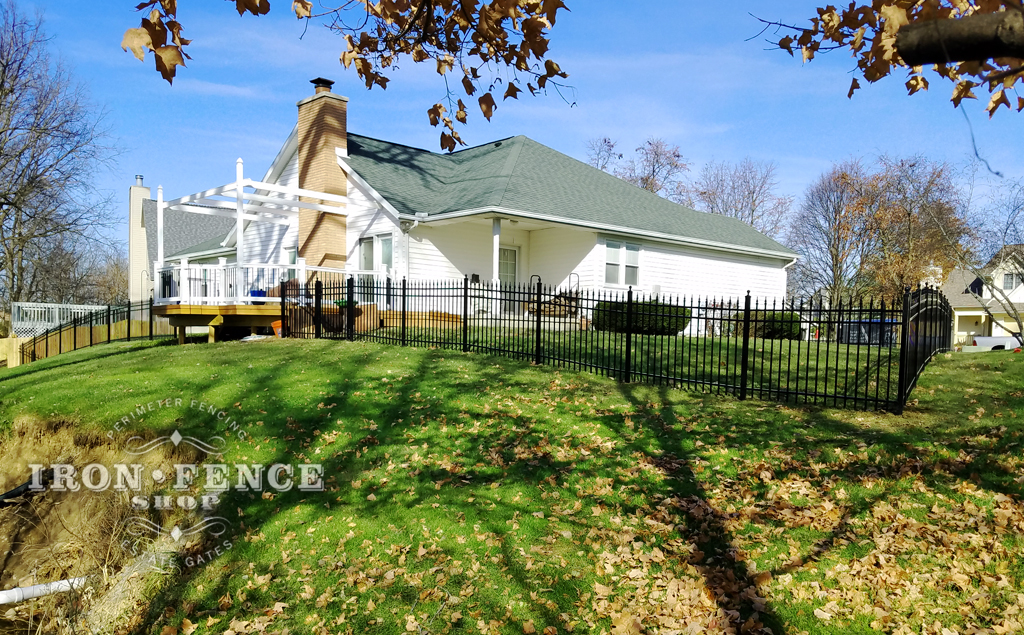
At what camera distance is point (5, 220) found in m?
29.8

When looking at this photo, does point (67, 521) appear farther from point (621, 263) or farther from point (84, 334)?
point (84, 334)

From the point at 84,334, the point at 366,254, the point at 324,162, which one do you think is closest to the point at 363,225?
the point at 366,254

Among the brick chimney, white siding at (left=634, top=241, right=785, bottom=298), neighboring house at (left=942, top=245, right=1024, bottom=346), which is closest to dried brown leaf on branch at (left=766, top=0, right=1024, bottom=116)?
white siding at (left=634, top=241, right=785, bottom=298)

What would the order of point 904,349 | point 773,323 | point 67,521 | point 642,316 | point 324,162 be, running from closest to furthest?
point 67,521 → point 904,349 → point 773,323 → point 642,316 → point 324,162

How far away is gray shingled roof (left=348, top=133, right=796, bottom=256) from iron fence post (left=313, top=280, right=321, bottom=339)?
13.7 ft

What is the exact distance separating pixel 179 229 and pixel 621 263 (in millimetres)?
30850

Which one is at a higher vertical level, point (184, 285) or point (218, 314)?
point (184, 285)

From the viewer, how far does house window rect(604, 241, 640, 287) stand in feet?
71.4

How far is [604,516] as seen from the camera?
603 centimetres

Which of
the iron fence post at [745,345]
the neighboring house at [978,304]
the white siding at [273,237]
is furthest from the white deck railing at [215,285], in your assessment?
the neighboring house at [978,304]

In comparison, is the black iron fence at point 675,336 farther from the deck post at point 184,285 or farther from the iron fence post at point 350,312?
the deck post at point 184,285

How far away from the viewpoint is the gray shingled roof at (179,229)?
3738cm

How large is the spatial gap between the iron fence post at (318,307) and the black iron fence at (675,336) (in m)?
0.03

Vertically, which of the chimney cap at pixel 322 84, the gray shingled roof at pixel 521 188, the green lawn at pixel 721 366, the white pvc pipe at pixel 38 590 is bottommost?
the white pvc pipe at pixel 38 590
